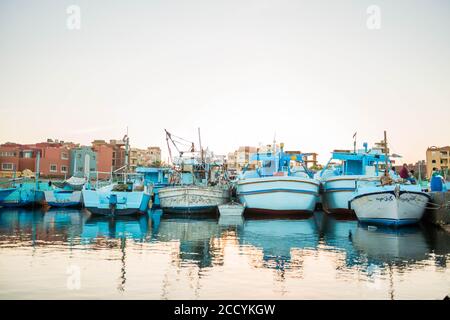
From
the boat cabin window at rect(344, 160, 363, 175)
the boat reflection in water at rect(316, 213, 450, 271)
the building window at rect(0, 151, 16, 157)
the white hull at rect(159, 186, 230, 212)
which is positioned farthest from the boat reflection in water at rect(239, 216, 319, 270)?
the building window at rect(0, 151, 16, 157)

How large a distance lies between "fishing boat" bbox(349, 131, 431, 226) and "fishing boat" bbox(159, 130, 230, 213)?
49.6 feet

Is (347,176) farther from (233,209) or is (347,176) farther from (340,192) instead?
(233,209)

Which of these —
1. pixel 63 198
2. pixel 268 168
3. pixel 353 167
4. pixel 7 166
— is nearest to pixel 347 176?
pixel 353 167

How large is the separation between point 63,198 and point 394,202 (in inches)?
1409

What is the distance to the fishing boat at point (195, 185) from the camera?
3619cm

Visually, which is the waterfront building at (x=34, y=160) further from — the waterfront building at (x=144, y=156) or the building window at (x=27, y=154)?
the waterfront building at (x=144, y=156)

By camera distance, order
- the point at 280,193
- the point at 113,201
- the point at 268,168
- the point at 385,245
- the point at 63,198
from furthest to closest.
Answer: the point at 63,198 → the point at 268,168 → the point at 113,201 → the point at 280,193 → the point at 385,245

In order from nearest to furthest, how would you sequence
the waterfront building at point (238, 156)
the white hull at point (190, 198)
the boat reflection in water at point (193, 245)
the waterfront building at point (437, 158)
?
1. the boat reflection in water at point (193, 245)
2. the white hull at point (190, 198)
3. the waterfront building at point (437, 158)
4. the waterfront building at point (238, 156)

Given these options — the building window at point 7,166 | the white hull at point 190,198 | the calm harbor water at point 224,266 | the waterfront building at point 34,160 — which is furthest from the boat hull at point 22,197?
the building window at point 7,166

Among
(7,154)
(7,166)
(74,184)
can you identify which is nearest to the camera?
(74,184)

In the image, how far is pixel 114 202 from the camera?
32.8m

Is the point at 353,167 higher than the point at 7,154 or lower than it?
lower
